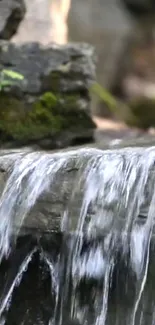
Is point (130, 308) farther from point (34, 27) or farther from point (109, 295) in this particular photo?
point (34, 27)

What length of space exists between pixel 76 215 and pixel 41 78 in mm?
2406

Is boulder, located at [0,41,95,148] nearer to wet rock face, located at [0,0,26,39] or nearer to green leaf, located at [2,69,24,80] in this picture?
green leaf, located at [2,69,24,80]

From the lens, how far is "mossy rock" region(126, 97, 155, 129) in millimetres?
11125

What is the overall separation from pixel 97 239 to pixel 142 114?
8.56m

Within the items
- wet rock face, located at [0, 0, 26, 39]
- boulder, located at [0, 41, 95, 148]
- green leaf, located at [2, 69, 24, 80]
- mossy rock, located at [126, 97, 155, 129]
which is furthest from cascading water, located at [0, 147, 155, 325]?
mossy rock, located at [126, 97, 155, 129]

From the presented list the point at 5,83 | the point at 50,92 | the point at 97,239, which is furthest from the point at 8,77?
the point at 97,239

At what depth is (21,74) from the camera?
5.23 meters

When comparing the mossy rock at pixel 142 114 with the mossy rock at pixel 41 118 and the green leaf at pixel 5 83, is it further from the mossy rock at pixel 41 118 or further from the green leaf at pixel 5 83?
the green leaf at pixel 5 83

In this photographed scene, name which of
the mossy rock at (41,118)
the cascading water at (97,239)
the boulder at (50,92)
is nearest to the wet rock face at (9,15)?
the boulder at (50,92)

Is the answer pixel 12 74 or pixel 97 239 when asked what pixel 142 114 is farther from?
pixel 97 239

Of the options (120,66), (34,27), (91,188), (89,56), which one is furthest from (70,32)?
(91,188)

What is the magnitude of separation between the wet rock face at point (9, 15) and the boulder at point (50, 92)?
209 millimetres

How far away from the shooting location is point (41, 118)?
17.3 feet

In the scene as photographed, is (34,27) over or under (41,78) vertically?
over
